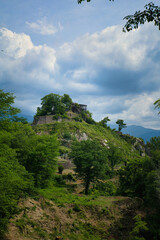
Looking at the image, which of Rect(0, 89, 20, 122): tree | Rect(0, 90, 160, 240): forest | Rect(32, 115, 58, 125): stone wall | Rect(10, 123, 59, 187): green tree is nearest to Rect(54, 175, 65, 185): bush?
Rect(0, 90, 160, 240): forest

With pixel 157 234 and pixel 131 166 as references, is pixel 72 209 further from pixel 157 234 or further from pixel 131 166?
pixel 131 166

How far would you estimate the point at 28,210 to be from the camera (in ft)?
47.2

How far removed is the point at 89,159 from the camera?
2719 centimetres

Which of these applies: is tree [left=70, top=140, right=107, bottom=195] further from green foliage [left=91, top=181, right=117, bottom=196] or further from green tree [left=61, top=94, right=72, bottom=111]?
green tree [left=61, top=94, right=72, bottom=111]

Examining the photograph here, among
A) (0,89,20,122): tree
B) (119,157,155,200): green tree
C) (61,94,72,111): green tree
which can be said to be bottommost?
(119,157,155,200): green tree

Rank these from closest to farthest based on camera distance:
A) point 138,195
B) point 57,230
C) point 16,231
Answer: point 16,231, point 57,230, point 138,195

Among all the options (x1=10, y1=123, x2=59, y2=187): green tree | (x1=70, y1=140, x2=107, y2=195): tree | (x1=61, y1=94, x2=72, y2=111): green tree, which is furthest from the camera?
(x1=61, y1=94, x2=72, y2=111): green tree

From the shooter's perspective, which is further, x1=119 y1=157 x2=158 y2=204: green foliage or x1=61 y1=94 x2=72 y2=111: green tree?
x1=61 y1=94 x2=72 y2=111: green tree

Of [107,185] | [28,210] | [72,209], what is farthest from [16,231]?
[107,185]

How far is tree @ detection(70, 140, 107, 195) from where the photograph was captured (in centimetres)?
2708

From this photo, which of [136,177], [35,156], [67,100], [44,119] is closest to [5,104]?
[35,156]

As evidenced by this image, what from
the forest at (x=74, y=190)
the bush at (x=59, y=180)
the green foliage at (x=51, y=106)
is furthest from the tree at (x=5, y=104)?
the green foliage at (x=51, y=106)

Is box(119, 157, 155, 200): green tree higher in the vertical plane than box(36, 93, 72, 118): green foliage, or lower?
lower

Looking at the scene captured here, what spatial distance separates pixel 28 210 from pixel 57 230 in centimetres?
321
